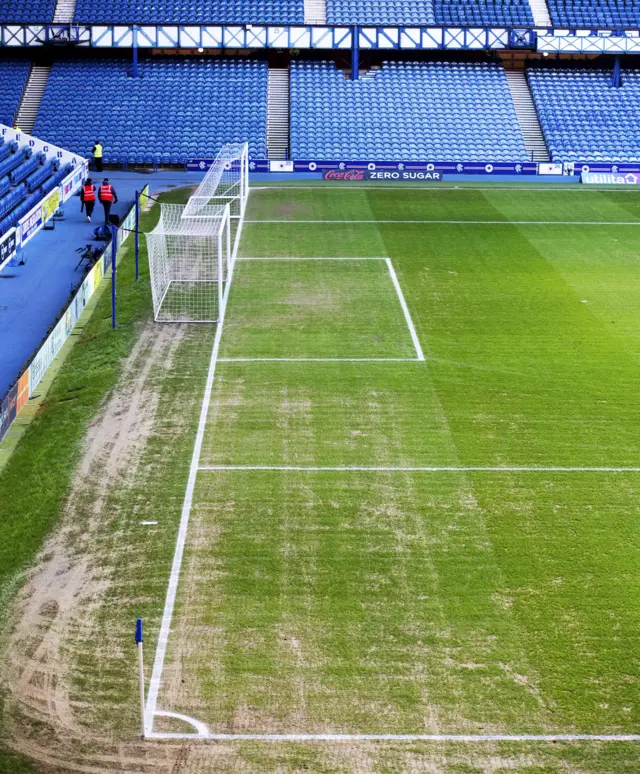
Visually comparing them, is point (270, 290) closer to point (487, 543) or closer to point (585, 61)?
point (487, 543)

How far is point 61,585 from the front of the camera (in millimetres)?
14484

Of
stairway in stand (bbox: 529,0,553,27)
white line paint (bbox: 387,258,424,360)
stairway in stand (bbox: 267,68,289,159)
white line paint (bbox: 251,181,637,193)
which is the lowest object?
white line paint (bbox: 387,258,424,360)

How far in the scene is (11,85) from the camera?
49.4 meters

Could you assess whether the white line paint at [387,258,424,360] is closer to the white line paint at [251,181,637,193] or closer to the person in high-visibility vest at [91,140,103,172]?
the white line paint at [251,181,637,193]

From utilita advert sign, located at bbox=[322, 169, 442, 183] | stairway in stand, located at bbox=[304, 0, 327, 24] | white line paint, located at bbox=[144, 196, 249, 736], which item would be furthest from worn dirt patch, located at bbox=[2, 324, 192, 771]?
stairway in stand, located at bbox=[304, 0, 327, 24]

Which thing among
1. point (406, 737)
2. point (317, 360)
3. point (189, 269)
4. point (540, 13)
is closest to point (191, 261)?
point (189, 269)

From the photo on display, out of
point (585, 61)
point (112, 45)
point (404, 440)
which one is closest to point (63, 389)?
point (404, 440)

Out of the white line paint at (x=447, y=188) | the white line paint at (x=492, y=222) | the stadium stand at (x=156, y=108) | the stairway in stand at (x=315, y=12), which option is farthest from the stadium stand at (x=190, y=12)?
the white line paint at (x=492, y=222)

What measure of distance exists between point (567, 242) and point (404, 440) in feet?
53.9

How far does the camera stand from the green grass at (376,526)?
39.4 ft

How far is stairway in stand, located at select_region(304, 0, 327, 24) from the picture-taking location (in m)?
50.7

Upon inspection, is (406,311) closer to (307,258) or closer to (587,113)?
(307,258)

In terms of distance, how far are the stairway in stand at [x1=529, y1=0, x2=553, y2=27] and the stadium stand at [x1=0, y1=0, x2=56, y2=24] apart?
23070mm

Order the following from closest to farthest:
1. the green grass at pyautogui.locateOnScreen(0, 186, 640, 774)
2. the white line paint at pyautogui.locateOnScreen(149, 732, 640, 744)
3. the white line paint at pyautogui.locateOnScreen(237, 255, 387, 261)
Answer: the white line paint at pyautogui.locateOnScreen(149, 732, 640, 744) < the green grass at pyautogui.locateOnScreen(0, 186, 640, 774) < the white line paint at pyautogui.locateOnScreen(237, 255, 387, 261)
